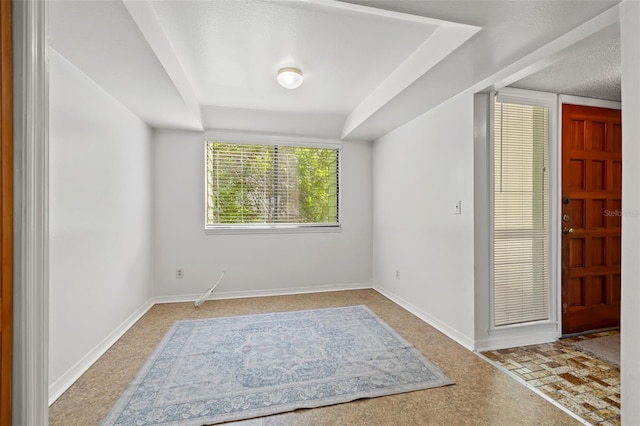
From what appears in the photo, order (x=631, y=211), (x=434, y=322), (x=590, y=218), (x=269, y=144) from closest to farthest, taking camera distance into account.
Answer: (x=631, y=211) < (x=590, y=218) < (x=434, y=322) < (x=269, y=144)

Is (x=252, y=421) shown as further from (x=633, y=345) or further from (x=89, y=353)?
(x=633, y=345)

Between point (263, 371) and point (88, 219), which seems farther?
point (88, 219)

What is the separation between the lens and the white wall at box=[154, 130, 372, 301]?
358cm

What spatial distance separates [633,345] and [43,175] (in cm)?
252

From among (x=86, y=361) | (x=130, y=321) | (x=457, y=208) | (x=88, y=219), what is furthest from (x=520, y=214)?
(x=130, y=321)

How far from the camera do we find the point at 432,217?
2.90 meters

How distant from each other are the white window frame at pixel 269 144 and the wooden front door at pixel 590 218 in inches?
96.3

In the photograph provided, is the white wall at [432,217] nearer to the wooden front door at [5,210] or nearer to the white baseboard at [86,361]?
the wooden front door at [5,210]

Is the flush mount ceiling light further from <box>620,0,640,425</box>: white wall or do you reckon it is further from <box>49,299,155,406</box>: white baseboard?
<box>49,299,155,406</box>: white baseboard

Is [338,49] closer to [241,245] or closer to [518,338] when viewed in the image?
[241,245]

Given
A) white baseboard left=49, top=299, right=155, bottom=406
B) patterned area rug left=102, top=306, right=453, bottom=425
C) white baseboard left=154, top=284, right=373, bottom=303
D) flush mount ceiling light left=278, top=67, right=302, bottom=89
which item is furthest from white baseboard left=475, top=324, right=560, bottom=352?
white baseboard left=49, top=299, right=155, bottom=406

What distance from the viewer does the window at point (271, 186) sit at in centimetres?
379

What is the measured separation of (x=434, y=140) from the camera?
2846 mm

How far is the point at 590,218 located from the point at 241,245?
145 inches
